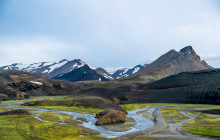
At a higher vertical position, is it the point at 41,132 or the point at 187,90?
the point at 187,90

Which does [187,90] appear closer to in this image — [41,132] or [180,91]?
[180,91]

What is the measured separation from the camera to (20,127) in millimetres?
51312

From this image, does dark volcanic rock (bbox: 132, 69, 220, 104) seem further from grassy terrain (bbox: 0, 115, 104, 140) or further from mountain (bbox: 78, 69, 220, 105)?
grassy terrain (bbox: 0, 115, 104, 140)

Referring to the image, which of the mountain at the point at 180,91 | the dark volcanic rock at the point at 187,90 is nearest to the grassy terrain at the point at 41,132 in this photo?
the mountain at the point at 180,91

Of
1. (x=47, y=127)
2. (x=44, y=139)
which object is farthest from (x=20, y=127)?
(x=44, y=139)

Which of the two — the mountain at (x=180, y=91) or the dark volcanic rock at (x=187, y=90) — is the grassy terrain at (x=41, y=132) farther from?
the dark volcanic rock at (x=187, y=90)

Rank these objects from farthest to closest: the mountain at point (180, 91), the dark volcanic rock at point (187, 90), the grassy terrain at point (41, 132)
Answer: the mountain at point (180, 91) < the dark volcanic rock at point (187, 90) < the grassy terrain at point (41, 132)

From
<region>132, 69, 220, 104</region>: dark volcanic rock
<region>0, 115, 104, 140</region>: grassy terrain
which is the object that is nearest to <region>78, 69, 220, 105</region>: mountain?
<region>132, 69, 220, 104</region>: dark volcanic rock

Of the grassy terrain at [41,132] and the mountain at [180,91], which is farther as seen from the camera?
the mountain at [180,91]

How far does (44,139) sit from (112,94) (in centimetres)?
12892

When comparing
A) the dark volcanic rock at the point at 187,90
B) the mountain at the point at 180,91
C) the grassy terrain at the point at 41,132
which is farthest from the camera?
the mountain at the point at 180,91

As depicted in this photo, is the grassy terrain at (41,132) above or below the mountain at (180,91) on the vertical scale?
below

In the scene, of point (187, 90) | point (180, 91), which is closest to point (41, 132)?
point (180, 91)

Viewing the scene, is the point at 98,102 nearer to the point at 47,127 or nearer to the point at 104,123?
the point at 104,123
